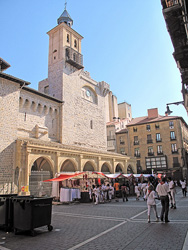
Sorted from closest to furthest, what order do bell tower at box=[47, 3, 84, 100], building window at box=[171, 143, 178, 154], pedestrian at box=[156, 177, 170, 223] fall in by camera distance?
pedestrian at box=[156, 177, 170, 223]
bell tower at box=[47, 3, 84, 100]
building window at box=[171, 143, 178, 154]

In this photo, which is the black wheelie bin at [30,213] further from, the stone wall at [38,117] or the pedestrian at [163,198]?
the stone wall at [38,117]

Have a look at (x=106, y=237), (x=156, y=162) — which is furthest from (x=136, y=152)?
(x=106, y=237)

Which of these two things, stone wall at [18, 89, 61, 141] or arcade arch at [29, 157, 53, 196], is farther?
stone wall at [18, 89, 61, 141]

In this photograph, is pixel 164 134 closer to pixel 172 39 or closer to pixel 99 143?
pixel 99 143

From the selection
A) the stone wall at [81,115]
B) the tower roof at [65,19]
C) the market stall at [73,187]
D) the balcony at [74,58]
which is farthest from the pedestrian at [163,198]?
the tower roof at [65,19]

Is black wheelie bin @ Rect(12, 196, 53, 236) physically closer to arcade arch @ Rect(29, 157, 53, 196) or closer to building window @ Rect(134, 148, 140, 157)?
arcade arch @ Rect(29, 157, 53, 196)

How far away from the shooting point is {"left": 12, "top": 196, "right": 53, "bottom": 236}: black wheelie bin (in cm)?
636

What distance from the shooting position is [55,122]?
2616 cm

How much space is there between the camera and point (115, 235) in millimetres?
6238

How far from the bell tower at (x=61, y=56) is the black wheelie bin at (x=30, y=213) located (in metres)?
21.5

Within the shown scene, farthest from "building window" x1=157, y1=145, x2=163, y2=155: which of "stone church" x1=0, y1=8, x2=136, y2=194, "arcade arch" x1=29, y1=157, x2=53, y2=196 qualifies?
"arcade arch" x1=29, y1=157, x2=53, y2=196

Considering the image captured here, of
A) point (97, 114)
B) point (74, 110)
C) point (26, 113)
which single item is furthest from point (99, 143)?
point (26, 113)

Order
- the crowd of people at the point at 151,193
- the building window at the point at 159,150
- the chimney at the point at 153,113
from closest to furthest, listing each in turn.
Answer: the crowd of people at the point at 151,193, the building window at the point at 159,150, the chimney at the point at 153,113

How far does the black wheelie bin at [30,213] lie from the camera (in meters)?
6.36
